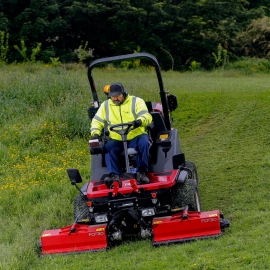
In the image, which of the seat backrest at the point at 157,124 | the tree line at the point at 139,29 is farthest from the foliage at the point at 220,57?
the seat backrest at the point at 157,124

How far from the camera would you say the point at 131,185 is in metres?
6.65

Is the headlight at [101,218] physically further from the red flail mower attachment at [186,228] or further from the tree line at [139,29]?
the tree line at [139,29]

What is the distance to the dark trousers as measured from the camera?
7.13 m

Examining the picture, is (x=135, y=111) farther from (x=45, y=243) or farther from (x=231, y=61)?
(x=231, y=61)

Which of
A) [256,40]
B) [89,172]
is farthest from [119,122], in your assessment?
[256,40]

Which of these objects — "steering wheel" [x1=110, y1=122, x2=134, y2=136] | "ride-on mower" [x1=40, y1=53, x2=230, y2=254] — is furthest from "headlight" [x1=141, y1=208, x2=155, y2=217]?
"steering wheel" [x1=110, y1=122, x2=134, y2=136]

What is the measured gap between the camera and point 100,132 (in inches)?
297

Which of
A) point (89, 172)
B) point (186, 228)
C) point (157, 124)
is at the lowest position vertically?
point (89, 172)

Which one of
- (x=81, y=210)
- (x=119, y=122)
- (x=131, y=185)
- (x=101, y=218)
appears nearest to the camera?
(x=131, y=185)

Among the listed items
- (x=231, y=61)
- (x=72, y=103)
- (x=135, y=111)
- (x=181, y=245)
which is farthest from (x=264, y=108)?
(x=231, y=61)

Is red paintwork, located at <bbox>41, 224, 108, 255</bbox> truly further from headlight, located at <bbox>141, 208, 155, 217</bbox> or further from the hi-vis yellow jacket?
the hi-vis yellow jacket

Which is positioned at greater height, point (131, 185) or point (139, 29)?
point (139, 29)

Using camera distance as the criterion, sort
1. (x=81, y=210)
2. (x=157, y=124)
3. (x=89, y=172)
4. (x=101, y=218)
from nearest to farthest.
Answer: (x=101, y=218) < (x=81, y=210) < (x=157, y=124) < (x=89, y=172)

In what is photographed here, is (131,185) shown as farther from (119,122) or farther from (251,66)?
(251,66)
